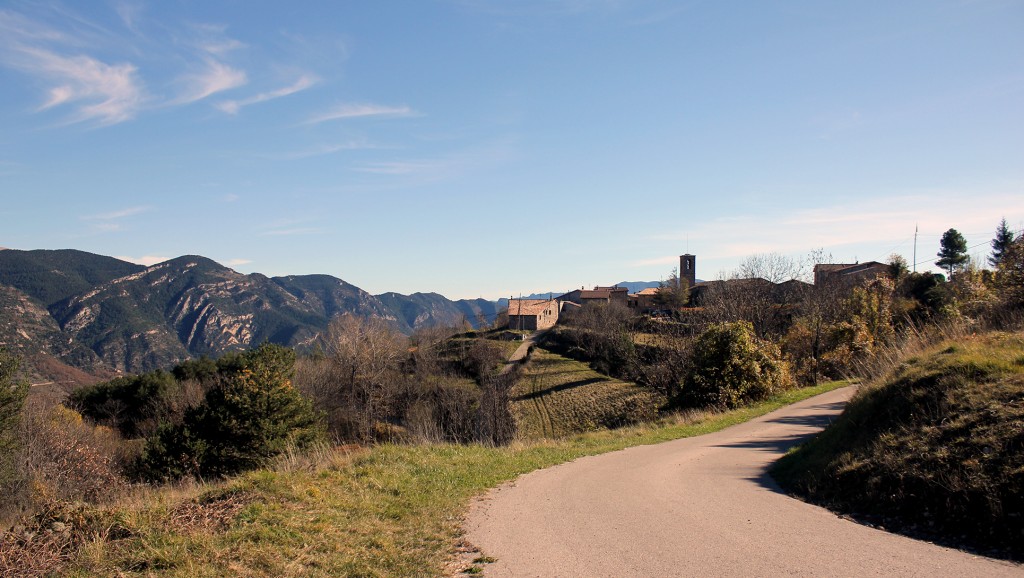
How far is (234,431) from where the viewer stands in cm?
2414

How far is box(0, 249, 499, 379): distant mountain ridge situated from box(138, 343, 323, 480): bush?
50700 mm

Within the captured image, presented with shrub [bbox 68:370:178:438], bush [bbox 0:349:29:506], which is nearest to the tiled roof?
shrub [bbox 68:370:178:438]

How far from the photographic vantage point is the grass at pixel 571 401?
135 feet

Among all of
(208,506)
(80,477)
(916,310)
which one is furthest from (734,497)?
(916,310)

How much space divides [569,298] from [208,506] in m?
125

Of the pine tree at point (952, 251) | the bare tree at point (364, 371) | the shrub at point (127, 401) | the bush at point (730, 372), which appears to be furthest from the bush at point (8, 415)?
the pine tree at point (952, 251)

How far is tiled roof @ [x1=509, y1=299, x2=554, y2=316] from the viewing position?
96.8 meters

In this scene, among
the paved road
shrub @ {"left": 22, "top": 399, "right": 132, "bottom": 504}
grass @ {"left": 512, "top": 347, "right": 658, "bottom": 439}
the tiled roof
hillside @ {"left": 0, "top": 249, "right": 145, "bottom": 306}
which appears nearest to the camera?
the paved road

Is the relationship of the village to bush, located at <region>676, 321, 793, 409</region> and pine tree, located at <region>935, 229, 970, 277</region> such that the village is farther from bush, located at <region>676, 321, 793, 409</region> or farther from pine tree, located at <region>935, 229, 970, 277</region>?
bush, located at <region>676, 321, 793, 409</region>

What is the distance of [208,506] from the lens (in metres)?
6.89

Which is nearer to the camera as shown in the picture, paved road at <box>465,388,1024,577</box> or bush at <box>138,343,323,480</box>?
paved road at <box>465,388,1024,577</box>

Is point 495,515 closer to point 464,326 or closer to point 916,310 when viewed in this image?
point 916,310

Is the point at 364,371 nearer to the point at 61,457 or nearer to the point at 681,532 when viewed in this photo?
the point at 61,457

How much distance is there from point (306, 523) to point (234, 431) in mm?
20372
